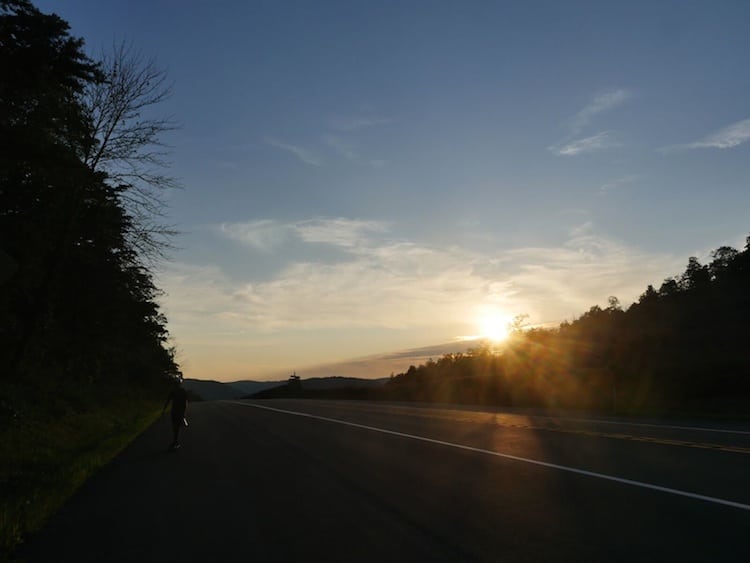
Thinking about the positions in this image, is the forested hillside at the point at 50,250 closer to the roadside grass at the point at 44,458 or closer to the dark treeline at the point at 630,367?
the roadside grass at the point at 44,458

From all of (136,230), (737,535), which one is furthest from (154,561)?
(136,230)

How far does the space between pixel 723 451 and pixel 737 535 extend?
696 centimetres

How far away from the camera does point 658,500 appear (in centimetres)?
777

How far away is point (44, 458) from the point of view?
1353cm

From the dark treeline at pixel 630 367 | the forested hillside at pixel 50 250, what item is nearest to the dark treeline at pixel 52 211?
the forested hillside at pixel 50 250

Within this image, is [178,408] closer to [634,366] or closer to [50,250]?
[50,250]

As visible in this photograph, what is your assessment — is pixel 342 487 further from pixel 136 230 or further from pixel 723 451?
pixel 136 230

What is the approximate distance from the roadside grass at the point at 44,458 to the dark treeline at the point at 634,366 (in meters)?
23.3

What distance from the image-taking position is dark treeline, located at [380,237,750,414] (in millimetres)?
33469

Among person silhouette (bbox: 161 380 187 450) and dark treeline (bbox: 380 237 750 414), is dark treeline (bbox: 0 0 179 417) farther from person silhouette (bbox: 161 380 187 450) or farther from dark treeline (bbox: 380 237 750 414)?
dark treeline (bbox: 380 237 750 414)

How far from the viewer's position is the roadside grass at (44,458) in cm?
752

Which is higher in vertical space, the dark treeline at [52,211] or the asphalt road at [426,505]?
the dark treeline at [52,211]

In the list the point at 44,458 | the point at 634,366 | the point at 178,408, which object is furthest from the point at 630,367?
the point at 44,458

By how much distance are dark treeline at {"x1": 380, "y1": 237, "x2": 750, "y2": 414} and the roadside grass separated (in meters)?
23.3
